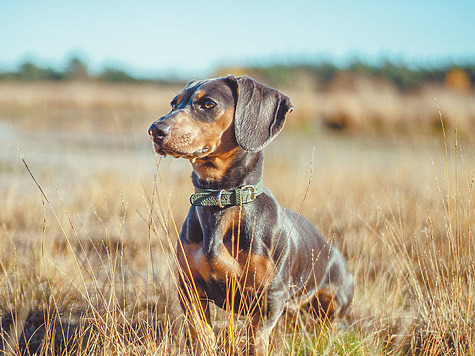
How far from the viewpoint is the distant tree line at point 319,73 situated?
125 feet

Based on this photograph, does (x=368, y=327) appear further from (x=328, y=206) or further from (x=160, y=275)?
(x=328, y=206)

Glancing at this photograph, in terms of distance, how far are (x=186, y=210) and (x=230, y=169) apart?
8.32 feet

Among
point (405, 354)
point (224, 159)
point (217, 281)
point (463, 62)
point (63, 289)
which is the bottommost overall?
point (405, 354)

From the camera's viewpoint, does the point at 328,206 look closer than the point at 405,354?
No

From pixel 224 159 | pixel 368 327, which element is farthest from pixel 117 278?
pixel 368 327

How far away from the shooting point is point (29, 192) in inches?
201

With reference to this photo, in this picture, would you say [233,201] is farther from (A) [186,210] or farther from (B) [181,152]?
(A) [186,210]

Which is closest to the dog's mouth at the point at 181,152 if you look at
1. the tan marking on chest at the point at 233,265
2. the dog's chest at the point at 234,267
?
the tan marking on chest at the point at 233,265

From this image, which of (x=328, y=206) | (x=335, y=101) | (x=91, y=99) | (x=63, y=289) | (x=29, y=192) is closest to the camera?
(x=63, y=289)

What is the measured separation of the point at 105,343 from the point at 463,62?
48.2m

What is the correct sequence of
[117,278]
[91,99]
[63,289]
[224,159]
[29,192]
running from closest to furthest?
1. [224,159]
2. [63,289]
3. [117,278]
4. [29,192]
5. [91,99]

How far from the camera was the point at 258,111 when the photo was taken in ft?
7.55

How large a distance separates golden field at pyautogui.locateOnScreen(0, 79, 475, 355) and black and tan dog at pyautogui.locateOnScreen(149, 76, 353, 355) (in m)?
0.14

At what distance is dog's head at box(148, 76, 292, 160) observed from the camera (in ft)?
6.79
